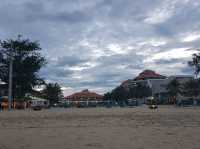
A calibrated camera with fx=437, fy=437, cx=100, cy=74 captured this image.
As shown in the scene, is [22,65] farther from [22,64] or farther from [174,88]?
[174,88]

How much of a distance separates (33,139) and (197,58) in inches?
3193

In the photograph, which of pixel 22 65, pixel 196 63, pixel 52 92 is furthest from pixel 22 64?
pixel 52 92

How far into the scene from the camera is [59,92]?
497 feet

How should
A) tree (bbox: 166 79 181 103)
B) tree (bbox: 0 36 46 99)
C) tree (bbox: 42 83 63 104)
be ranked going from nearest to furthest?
tree (bbox: 0 36 46 99) → tree (bbox: 166 79 181 103) → tree (bbox: 42 83 63 104)

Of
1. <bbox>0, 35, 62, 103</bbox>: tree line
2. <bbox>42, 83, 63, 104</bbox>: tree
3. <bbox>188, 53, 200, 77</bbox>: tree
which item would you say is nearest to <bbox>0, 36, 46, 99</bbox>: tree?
<bbox>0, 35, 62, 103</bbox>: tree line

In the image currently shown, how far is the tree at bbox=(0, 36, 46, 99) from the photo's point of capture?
74500 millimetres

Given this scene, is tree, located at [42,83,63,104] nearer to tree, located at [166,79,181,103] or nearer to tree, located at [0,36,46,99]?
tree, located at [166,79,181,103]

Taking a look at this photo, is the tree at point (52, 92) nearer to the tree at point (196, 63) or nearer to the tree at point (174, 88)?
the tree at point (174, 88)

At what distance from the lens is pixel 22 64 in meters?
74.7

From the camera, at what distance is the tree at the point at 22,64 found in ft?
244

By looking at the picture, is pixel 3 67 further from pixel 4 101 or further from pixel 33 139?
pixel 33 139

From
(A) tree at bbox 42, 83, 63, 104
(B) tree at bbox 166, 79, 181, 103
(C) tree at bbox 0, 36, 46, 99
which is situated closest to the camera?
(C) tree at bbox 0, 36, 46, 99

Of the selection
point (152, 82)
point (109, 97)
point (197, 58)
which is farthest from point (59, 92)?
point (197, 58)

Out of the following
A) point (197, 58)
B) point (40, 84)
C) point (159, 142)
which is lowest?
point (159, 142)
